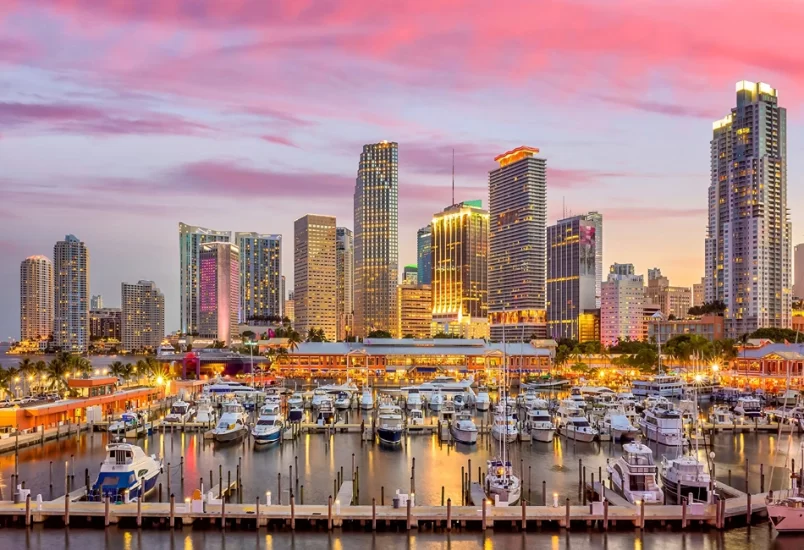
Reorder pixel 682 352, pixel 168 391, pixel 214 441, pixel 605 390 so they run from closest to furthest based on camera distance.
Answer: pixel 214 441 → pixel 605 390 → pixel 168 391 → pixel 682 352

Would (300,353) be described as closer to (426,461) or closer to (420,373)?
(420,373)

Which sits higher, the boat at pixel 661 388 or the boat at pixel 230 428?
the boat at pixel 230 428

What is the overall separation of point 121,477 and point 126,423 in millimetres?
31002

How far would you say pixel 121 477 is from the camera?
41406 millimetres

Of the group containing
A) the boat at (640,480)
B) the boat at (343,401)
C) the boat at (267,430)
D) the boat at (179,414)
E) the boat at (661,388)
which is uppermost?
the boat at (640,480)

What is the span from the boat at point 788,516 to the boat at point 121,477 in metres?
33.7

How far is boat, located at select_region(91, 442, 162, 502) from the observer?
134 ft

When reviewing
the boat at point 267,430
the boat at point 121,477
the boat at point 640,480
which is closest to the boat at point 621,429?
the boat at point 640,480

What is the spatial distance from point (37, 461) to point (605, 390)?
7272cm

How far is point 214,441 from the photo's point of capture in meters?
66.2

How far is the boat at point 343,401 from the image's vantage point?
88.5 meters

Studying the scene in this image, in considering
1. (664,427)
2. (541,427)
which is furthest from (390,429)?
(664,427)

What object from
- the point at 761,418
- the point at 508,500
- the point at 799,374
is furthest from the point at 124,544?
the point at 799,374

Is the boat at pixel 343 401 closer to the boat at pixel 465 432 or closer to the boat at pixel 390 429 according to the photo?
the boat at pixel 390 429
